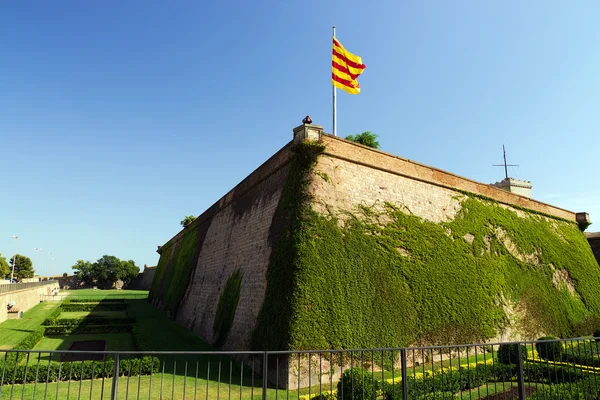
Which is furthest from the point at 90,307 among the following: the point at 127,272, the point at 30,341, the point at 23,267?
the point at 23,267

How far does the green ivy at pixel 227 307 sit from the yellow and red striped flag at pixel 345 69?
828 centimetres

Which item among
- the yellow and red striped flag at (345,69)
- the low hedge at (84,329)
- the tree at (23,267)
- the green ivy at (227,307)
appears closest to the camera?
the green ivy at (227,307)

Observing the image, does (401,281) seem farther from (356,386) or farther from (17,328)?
(17,328)

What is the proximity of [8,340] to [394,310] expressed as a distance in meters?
15.9

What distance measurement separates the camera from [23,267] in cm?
7594

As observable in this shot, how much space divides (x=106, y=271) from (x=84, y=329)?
219 ft

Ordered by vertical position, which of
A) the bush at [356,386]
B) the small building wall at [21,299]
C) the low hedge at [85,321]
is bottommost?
the low hedge at [85,321]

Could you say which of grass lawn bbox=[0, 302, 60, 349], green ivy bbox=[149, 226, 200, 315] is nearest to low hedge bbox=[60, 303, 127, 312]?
grass lawn bbox=[0, 302, 60, 349]

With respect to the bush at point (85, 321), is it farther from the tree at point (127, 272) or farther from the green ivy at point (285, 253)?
the tree at point (127, 272)

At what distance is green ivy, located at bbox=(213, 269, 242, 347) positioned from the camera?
13.0 metres

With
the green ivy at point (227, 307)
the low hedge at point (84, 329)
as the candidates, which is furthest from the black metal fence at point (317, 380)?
the low hedge at point (84, 329)

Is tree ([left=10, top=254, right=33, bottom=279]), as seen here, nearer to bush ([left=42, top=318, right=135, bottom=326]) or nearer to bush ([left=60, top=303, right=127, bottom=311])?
bush ([left=60, top=303, right=127, bottom=311])

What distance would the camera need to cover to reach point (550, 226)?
67.1 ft

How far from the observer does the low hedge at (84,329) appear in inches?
720
